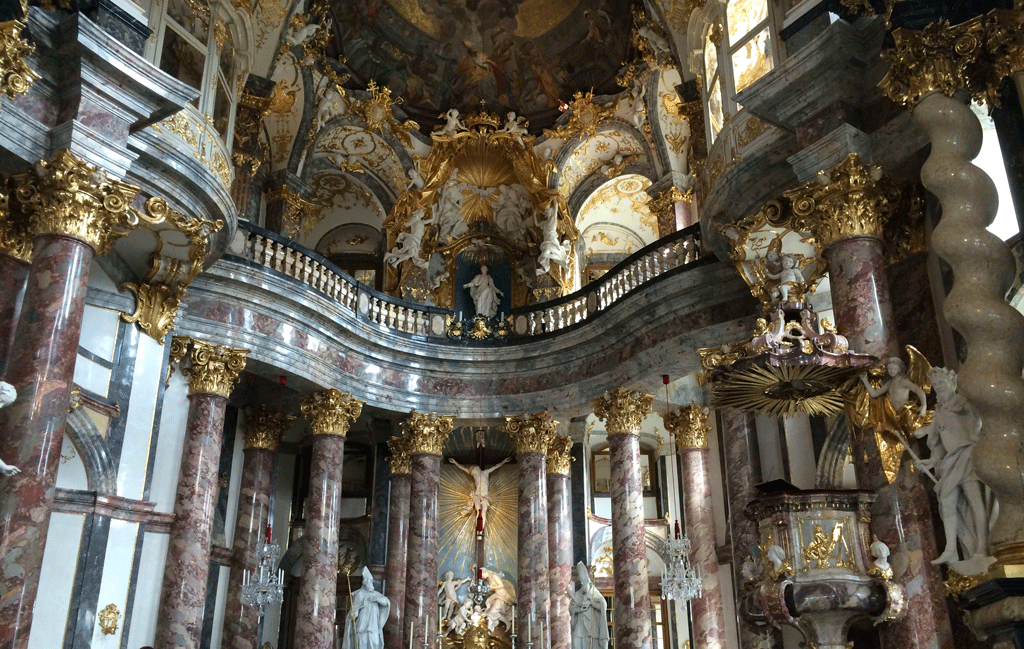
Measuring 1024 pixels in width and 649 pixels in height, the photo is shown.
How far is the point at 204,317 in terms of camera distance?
51.4 feet

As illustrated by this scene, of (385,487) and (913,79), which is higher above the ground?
(913,79)

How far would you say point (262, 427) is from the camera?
1875 centimetres

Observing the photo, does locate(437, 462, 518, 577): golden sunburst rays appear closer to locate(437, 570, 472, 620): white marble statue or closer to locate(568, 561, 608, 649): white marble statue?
locate(437, 570, 472, 620): white marble statue

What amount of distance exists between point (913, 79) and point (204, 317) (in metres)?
11.6

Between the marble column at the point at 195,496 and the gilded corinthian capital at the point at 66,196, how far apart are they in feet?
14.5

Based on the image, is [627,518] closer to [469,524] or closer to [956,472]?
[469,524]

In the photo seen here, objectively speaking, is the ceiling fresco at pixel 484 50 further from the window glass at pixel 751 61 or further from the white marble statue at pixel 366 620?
the white marble statue at pixel 366 620

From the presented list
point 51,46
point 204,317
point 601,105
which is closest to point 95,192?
point 51,46

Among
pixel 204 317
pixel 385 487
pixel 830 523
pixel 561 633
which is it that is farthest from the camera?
pixel 385 487

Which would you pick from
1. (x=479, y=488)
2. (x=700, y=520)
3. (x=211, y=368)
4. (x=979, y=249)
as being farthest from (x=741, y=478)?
(x=211, y=368)

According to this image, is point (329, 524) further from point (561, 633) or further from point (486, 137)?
point (486, 137)

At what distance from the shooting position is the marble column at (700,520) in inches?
663

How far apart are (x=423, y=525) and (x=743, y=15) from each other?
37.3ft

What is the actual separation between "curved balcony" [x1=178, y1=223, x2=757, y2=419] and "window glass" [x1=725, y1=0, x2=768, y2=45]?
12.3 feet
